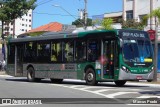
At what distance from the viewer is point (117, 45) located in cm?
2273

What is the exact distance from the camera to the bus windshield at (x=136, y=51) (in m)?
22.8

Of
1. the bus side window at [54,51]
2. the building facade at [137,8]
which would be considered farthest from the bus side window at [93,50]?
the building facade at [137,8]

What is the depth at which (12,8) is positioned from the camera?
44.8 meters

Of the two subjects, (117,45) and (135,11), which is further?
(135,11)

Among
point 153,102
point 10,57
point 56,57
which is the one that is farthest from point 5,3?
point 153,102

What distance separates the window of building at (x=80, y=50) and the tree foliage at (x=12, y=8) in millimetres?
20607

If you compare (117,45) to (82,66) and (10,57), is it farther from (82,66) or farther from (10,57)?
(10,57)

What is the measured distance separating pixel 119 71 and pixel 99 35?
2.52 metres

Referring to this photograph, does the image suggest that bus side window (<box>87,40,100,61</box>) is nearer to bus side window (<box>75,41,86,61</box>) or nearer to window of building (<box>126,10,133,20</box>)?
bus side window (<box>75,41,86,61</box>)

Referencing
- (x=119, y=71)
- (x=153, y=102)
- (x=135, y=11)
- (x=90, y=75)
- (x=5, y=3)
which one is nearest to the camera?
(x=153, y=102)

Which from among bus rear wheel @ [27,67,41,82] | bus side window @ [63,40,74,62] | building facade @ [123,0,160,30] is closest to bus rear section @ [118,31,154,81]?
bus side window @ [63,40,74,62]

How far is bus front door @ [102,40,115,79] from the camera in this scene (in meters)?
23.1

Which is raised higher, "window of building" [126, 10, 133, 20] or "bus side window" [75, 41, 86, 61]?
"window of building" [126, 10, 133, 20]

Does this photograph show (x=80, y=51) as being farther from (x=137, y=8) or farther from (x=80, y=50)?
(x=137, y=8)
